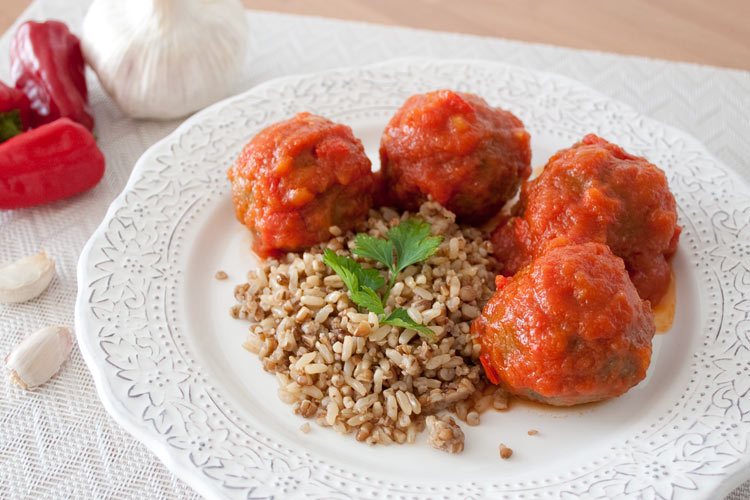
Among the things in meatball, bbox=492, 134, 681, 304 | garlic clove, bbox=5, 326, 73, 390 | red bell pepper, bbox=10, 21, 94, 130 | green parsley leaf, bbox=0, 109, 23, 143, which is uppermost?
meatball, bbox=492, 134, 681, 304

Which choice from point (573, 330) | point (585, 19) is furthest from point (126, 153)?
point (585, 19)

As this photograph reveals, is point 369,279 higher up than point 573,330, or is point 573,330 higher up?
point 573,330

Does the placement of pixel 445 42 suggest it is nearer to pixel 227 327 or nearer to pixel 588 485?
pixel 227 327

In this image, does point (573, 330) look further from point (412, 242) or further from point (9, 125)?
point (9, 125)

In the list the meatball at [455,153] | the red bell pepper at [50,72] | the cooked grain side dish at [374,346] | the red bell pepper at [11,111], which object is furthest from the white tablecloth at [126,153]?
the meatball at [455,153]

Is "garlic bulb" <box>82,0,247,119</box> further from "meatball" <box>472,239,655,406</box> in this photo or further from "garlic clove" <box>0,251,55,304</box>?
"meatball" <box>472,239,655,406</box>

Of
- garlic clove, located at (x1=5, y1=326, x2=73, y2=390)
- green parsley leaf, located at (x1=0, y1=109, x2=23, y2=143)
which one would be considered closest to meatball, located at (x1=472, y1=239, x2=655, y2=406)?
garlic clove, located at (x1=5, y1=326, x2=73, y2=390)
